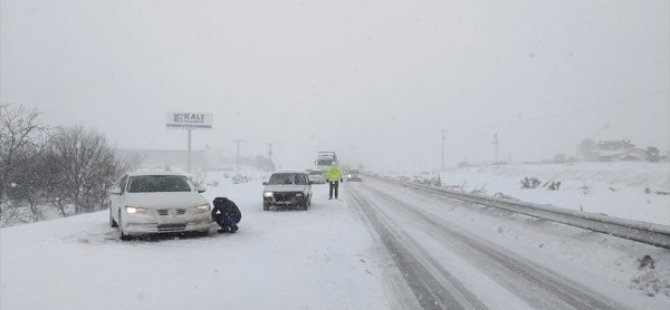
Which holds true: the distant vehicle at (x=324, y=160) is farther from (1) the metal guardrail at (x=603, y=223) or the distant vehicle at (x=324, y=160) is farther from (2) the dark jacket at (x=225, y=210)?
(2) the dark jacket at (x=225, y=210)

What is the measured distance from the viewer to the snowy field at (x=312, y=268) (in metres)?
6.19

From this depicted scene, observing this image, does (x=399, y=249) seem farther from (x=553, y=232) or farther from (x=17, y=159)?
(x=17, y=159)

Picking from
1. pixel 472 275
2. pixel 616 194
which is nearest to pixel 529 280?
pixel 472 275

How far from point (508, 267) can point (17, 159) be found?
36482 mm

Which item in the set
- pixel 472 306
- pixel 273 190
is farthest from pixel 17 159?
pixel 472 306

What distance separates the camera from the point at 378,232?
12438 millimetres

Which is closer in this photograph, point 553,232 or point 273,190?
point 553,232

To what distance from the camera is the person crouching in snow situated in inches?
476

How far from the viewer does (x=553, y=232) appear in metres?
11.5

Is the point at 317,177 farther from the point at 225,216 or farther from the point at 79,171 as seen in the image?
the point at 225,216

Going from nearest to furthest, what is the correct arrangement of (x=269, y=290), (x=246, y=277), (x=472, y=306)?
1. (x=472, y=306)
2. (x=269, y=290)
3. (x=246, y=277)

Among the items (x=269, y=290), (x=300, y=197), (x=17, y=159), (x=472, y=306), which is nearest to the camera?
(x=472, y=306)

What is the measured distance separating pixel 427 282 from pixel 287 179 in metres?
13.3

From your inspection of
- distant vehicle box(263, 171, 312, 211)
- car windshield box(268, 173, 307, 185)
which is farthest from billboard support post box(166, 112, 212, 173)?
distant vehicle box(263, 171, 312, 211)
